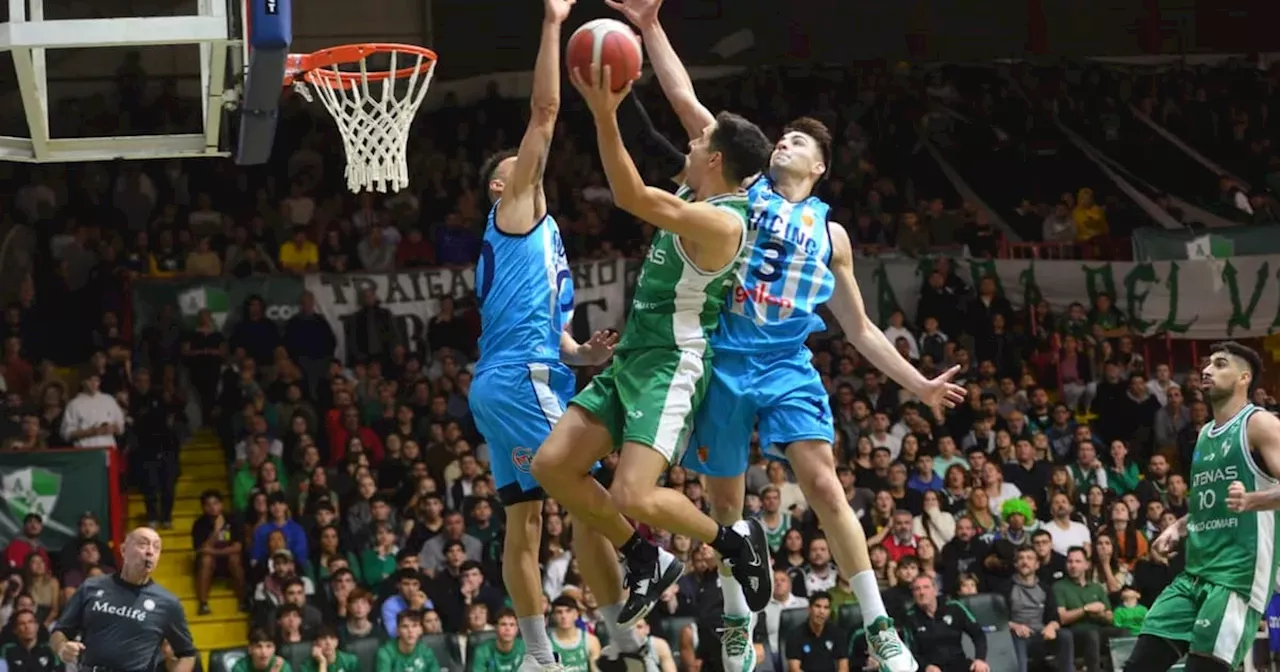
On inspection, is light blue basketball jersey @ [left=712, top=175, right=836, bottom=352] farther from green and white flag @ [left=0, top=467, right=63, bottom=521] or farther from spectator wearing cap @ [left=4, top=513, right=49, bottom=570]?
green and white flag @ [left=0, top=467, right=63, bottom=521]

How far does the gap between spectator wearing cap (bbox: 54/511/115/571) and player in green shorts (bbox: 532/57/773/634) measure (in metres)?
8.25

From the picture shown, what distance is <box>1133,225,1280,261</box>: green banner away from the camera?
20.1 m

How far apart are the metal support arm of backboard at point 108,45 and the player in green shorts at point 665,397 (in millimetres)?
2546

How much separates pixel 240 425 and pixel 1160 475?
8806 mm

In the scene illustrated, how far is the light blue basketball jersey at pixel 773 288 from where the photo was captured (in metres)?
7.45

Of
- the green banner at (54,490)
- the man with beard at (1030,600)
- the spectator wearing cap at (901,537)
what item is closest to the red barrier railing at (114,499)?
the green banner at (54,490)

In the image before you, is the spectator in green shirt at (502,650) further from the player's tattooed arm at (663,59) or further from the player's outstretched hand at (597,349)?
the player's tattooed arm at (663,59)

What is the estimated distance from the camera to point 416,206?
20188 mm

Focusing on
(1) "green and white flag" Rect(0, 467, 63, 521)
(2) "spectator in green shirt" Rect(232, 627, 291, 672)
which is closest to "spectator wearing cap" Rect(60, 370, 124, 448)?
(1) "green and white flag" Rect(0, 467, 63, 521)

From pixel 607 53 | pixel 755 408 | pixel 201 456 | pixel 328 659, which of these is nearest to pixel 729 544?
pixel 755 408

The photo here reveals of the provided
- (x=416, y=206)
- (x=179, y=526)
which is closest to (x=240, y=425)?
(x=179, y=526)

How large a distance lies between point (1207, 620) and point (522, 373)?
363 cm

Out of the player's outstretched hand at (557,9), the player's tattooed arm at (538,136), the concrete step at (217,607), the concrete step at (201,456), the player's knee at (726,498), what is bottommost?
the concrete step at (217,607)

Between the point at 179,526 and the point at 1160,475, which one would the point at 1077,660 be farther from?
the point at 179,526
